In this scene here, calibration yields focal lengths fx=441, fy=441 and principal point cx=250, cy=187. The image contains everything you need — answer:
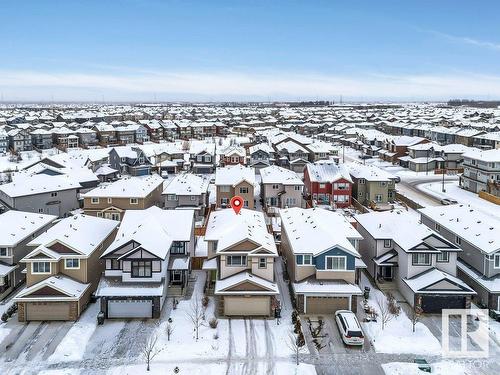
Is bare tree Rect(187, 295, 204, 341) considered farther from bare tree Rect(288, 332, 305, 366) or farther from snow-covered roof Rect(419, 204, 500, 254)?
snow-covered roof Rect(419, 204, 500, 254)

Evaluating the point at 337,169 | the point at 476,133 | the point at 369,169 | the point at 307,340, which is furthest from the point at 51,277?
the point at 476,133

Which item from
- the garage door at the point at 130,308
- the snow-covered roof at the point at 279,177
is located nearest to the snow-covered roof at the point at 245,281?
the garage door at the point at 130,308

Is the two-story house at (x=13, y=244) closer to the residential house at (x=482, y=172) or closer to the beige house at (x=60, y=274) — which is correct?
the beige house at (x=60, y=274)

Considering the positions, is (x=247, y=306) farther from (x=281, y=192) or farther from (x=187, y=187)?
(x=281, y=192)

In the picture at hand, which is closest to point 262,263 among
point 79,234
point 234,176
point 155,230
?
point 155,230

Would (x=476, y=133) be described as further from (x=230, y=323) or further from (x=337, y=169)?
(x=230, y=323)
